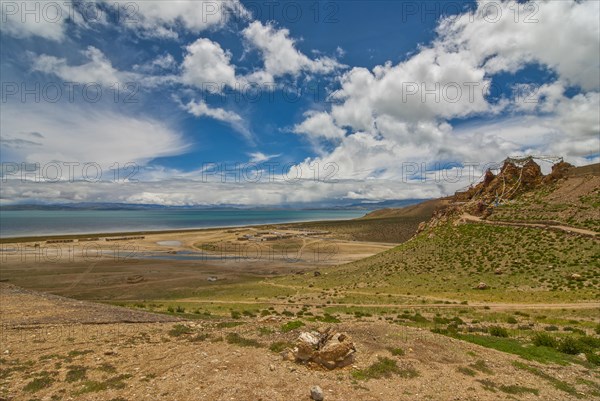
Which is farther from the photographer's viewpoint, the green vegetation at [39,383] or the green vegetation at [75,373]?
the green vegetation at [75,373]

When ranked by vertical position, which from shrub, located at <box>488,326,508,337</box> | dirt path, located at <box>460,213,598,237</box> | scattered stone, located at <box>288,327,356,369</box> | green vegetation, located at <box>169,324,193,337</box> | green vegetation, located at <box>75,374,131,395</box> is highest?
dirt path, located at <box>460,213,598,237</box>

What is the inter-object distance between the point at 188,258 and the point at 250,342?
70.4 metres

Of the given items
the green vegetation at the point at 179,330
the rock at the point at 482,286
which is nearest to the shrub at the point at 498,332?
the green vegetation at the point at 179,330

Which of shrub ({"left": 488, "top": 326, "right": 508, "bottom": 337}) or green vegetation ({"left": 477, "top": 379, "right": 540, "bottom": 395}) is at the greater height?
green vegetation ({"left": 477, "top": 379, "right": 540, "bottom": 395})

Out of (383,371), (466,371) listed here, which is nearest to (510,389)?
(466,371)

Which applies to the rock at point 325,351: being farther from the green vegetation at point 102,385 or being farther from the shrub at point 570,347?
the shrub at point 570,347

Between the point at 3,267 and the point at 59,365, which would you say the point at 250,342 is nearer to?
the point at 59,365

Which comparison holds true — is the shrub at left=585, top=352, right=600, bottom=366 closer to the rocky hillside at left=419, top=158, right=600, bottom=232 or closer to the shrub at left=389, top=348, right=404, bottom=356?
the shrub at left=389, top=348, right=404, bottom=356

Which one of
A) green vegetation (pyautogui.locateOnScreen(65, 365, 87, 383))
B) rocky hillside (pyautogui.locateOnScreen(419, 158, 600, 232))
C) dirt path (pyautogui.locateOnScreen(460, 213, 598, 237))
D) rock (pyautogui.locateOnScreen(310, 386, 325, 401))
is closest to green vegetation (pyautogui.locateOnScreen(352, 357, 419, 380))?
rock (pyautogui.locateOnScreen(310, 386, 325, 401))

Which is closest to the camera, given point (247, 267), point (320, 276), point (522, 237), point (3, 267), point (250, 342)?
point (250, 342)

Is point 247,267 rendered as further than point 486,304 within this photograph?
Yes

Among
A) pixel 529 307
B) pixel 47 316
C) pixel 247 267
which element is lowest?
pixel 247 267

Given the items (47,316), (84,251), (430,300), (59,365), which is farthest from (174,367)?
(84,251)

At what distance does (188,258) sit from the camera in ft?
263
